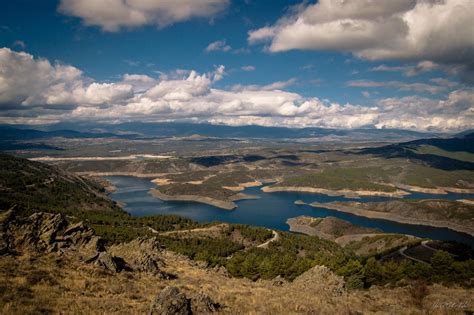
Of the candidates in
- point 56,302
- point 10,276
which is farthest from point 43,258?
point 56,302

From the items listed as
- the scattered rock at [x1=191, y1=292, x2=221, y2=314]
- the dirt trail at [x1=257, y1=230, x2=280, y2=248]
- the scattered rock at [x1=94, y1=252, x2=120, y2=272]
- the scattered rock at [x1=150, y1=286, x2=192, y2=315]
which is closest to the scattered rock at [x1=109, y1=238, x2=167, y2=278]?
the scattered rock at [x1=94, y1=252, x2=120, y2=272]

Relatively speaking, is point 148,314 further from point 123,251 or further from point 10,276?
point 123,251

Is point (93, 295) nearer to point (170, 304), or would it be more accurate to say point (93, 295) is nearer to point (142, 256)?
point (170, 304)

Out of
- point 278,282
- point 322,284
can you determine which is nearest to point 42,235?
point 278,282

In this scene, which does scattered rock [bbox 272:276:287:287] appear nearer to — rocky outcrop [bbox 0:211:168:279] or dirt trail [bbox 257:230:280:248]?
rocky outcrop [bbox 0:211:168:279]

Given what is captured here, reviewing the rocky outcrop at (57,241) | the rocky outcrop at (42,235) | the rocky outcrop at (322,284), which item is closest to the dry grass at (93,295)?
the rocky outcrop at (57,241)

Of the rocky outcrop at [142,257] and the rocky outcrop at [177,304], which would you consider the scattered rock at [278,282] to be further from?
the rocky outcrop at [177,304]

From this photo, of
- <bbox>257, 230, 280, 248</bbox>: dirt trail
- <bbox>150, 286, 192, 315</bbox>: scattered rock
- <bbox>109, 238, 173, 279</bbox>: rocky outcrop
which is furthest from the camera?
<bbox>257, 230, 280, 248</bbox>: dirt trail
